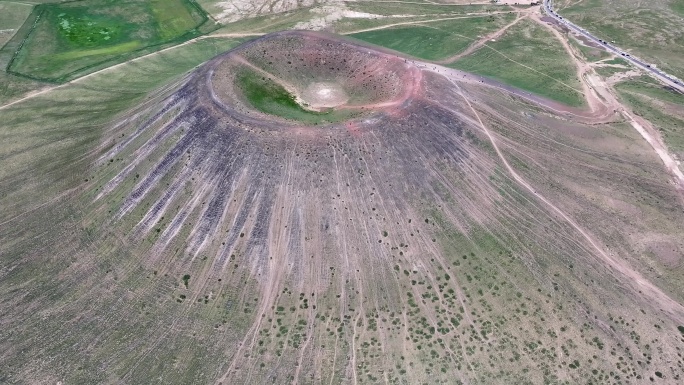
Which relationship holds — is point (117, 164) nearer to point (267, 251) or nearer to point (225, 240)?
point (225, 240)

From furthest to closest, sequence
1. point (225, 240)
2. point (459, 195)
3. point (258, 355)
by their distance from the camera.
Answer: point (459, 195) → point (225, 240) → point (258, 355)

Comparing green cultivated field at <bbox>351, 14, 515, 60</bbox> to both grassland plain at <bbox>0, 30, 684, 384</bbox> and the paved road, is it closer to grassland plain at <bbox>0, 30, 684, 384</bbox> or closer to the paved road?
the paved road

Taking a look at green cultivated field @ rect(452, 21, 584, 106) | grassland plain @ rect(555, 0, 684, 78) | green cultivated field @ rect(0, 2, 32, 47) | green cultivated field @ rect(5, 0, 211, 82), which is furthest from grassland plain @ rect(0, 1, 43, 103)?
grassland plain @ rect(555, 0, 684, 78)

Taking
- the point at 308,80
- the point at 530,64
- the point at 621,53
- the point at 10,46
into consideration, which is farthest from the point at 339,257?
the point at 10,46

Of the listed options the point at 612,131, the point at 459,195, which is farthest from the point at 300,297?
the point at 612,131

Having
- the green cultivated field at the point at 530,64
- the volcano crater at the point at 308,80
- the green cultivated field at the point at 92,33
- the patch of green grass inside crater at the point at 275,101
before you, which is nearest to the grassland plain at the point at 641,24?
the green cultivated field at the point at 530,64
